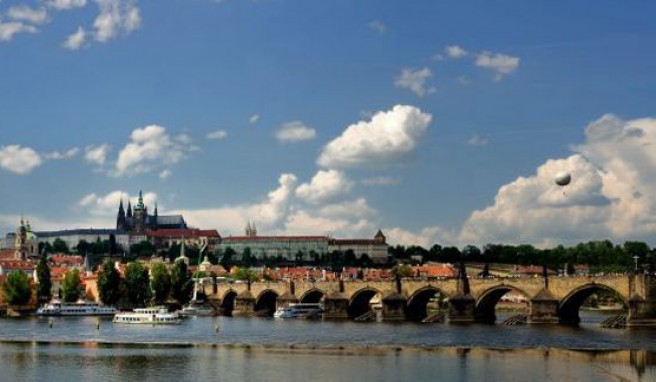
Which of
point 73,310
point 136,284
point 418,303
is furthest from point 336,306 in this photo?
point 73,310

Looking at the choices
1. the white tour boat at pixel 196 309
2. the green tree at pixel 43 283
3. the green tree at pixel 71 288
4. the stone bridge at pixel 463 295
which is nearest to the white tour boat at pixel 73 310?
the green tree at pixel 43 283

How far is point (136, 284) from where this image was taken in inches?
4990

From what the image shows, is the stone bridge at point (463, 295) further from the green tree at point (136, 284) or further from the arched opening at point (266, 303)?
the green tree at point (136, 284)

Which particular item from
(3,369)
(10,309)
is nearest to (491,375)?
(3,369)

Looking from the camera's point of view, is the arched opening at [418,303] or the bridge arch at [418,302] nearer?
the bridge arch at [418,302]

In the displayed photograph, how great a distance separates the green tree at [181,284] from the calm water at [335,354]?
4599 centimetres

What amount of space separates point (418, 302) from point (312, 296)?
20.1 m

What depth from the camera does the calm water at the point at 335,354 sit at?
152 ft

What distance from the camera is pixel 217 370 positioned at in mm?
48312

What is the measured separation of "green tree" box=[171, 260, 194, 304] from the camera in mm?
130000

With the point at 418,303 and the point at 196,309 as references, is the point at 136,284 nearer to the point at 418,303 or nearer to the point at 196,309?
the point at 196,309

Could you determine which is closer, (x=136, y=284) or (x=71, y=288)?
(x=136, y=284)

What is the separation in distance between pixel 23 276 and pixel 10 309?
196 inches

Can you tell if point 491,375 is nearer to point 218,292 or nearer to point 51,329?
point 51,329
